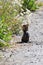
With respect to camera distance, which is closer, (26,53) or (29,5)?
(26,53)

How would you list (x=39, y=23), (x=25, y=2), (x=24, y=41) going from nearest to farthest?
(x=24, y=41) < (x=39, y=23) < (x=25, y=2)

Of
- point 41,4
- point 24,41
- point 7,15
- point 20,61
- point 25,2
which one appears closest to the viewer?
point 20,61

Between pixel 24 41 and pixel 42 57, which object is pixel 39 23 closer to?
pixel 24 41

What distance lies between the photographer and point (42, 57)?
7.06 metres

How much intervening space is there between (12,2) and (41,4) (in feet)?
17.6

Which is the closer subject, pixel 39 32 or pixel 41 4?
pixel 39 32

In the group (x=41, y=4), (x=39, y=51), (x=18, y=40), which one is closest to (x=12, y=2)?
(x=18, y=40)

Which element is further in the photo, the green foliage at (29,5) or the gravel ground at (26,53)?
the green foliage at (29,5)

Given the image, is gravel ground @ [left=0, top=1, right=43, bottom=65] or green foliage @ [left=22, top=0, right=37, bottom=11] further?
green foliage @ [left=22, top=0, right=37, bottom=11]

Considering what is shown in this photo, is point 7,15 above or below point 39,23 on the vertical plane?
above

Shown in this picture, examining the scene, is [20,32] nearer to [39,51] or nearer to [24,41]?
[24,41]

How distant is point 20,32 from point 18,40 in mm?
707

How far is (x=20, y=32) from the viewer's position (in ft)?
30.5

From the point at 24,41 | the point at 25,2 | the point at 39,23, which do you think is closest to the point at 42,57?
the point at 24,41
